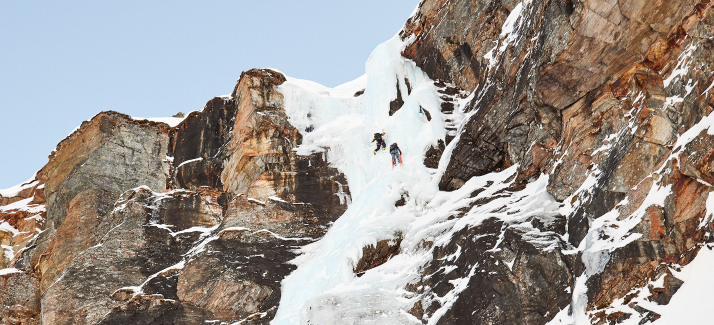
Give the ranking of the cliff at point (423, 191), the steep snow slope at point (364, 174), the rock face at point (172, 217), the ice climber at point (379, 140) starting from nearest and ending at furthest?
the cliff at point (423, 191), the steep snow slope at point (364, 174), the rock face at point (172, 217), the ice climber at point (379, 140)

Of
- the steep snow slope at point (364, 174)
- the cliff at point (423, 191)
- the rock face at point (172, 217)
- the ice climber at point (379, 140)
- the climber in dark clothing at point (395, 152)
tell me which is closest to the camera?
the cliff at point (423, 191)

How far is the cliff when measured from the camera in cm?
1167

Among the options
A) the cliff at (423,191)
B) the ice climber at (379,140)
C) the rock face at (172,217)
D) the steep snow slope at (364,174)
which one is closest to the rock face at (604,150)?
the cliff at (423,191)

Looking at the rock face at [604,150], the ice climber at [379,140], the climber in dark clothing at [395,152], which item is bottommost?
the rock face at [604,150]

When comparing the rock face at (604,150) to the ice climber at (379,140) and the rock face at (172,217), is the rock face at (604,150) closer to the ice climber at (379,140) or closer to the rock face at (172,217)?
the ice climber at (379,140)

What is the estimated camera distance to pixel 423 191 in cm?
1980

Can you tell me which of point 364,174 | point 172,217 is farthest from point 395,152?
point 172,217

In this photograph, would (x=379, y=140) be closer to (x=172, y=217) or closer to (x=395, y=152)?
(x=395, y=152)

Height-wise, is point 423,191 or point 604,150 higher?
point 423,191

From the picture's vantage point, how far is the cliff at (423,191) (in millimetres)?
11672

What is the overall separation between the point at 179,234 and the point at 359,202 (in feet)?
25.1

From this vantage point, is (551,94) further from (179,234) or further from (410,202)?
(179,234)

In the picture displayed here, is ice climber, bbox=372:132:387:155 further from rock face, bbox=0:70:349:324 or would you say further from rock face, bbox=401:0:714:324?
rock face, bbox=401:0:714:324

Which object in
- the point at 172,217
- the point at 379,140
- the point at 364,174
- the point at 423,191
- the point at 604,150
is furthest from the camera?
the point at 172,217
